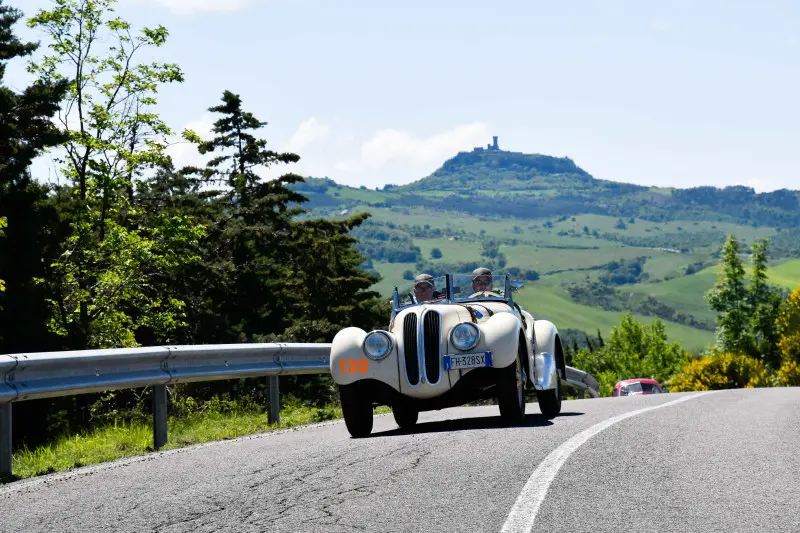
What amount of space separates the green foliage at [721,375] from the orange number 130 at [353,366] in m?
38.8

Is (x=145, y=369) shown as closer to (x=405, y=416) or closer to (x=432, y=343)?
(x=432, y=343)

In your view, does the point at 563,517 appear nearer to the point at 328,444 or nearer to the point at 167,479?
the point at 167,479

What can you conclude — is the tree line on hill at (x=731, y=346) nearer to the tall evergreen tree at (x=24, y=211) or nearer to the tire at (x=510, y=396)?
the tall evergreen tree at (x=24, y=211)

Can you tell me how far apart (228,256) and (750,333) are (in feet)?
177

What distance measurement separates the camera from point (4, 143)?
27609mm

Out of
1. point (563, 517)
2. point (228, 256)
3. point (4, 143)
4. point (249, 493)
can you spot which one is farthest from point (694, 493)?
point (228, 256)

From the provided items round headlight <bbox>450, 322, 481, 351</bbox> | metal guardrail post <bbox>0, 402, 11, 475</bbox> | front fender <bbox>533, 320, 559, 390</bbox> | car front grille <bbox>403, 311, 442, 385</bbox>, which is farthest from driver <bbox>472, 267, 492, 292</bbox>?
metal guardrail post <bbox>0, 402, 11, 475</bbox>

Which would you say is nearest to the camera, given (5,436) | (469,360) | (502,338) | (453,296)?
(5,436)

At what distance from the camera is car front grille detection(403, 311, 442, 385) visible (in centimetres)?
1070

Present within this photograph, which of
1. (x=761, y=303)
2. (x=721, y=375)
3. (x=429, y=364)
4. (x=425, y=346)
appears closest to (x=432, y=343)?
(x=425, y=346)

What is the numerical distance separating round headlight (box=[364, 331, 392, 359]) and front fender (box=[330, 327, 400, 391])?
0.05 meters

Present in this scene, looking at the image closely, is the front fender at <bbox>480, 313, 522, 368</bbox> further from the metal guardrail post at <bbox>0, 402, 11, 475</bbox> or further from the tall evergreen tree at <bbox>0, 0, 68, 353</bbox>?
the tall evergreen tree at <bbox>0, 0, 68, 353</bbox>

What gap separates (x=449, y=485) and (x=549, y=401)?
6393 millimetres

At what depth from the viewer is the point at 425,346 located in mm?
10773
